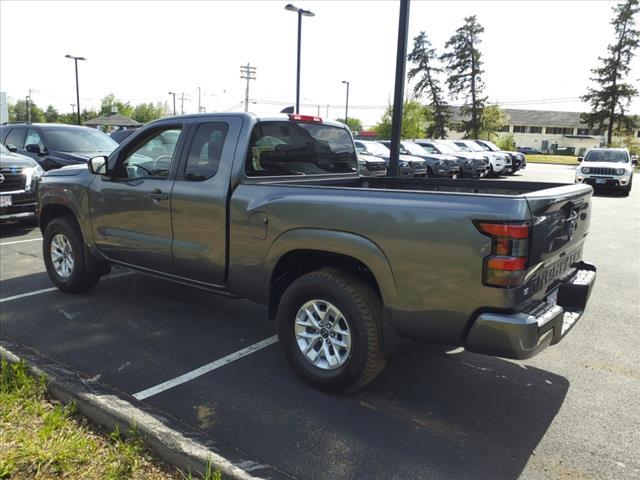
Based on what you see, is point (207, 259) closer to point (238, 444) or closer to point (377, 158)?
point (238, 444)

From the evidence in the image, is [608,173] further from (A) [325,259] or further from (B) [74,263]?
(B) [74,263]

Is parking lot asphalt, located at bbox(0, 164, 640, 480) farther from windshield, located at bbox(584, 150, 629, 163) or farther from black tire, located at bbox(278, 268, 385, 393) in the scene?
windshield, located at bbox(584, 150, 629, 163)

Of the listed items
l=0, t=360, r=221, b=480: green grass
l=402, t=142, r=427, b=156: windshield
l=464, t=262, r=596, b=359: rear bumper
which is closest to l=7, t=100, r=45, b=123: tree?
l=402, t=142, r=427, b=156: windshield

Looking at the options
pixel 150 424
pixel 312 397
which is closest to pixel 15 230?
pixel 150 424

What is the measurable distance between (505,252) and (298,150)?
7.60ft

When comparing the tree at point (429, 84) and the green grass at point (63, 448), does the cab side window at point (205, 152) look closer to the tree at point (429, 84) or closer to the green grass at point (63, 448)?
the green grass at point (63, 448)

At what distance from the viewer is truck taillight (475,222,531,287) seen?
2.80 m

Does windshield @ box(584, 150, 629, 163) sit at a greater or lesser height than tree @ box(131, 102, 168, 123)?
lesser

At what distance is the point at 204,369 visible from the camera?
3.97 metres

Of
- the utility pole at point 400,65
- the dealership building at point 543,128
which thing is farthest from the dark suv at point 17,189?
the dealership building at point 543,128

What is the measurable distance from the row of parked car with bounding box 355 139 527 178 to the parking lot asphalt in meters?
11.2

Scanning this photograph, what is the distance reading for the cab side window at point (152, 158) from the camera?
461 centimetres

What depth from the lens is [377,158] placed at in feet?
55.7

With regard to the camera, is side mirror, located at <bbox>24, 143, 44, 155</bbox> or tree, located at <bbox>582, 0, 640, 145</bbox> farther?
tree, located at <bbox>582, 0, 640, 145</bbox>
